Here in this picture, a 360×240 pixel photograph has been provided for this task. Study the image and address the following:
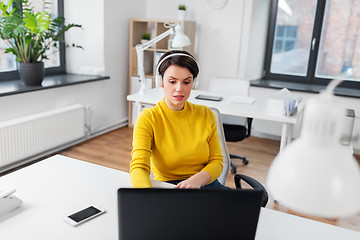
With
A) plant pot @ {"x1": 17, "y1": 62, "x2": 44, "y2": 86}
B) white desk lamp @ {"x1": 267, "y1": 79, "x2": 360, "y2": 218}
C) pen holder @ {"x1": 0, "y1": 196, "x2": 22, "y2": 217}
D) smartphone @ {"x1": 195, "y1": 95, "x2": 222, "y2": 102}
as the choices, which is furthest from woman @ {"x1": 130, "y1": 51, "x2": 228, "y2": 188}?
plant pot @ {"x1": 17, "y1": 62, "x2": 44, "y2": 86}

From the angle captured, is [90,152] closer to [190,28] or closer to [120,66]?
[120,66]

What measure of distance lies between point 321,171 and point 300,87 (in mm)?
3897

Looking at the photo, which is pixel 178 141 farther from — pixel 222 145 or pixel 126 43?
pixel 126 43

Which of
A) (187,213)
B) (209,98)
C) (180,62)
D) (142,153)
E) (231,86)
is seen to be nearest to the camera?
(187,213)

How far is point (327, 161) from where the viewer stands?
1.59 ft

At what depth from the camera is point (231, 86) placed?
346 centimetres

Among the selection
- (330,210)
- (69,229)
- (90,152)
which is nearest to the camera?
(330,210)

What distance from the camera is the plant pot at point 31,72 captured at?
10.7 feet

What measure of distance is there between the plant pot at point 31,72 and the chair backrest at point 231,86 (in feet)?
5.41

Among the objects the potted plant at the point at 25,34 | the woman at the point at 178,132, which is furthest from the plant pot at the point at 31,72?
the woman at the point at 178,132

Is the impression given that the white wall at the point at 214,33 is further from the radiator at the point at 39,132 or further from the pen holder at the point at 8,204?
the pen holder at the point at 8,204

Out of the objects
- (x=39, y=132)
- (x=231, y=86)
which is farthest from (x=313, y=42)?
(x=39, y=132)

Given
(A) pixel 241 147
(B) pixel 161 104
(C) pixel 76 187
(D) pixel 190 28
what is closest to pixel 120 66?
(D) pixel 190 28

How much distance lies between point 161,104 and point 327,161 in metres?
Answer: 1.24
